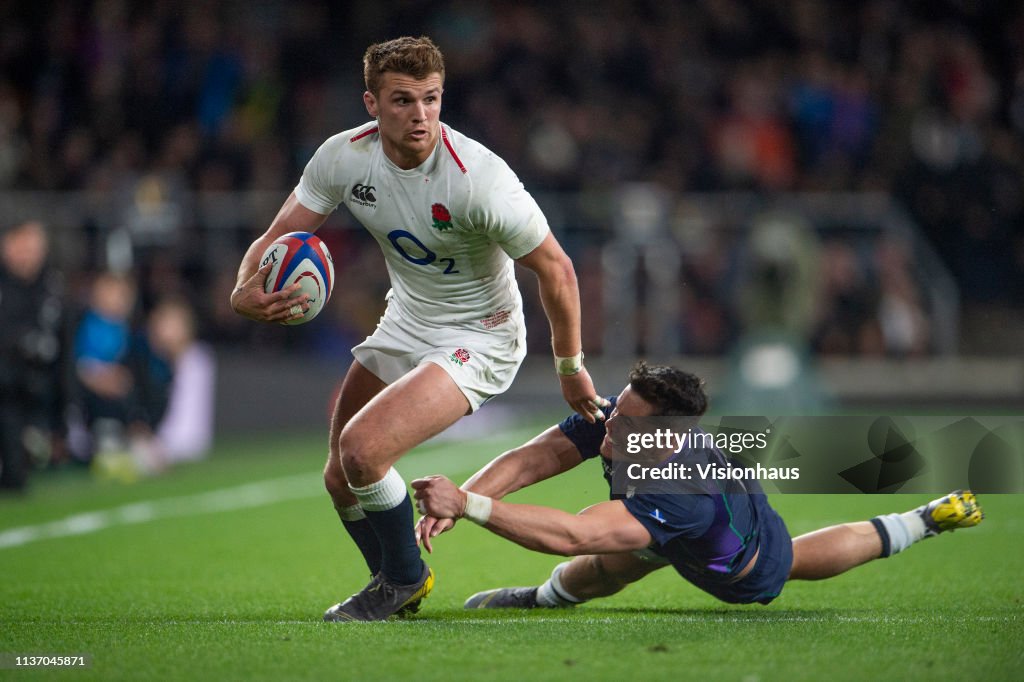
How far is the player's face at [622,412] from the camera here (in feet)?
17.7

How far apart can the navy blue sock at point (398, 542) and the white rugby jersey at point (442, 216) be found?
33.2 inches

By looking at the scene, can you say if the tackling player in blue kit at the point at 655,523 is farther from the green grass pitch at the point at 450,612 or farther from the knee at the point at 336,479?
the knee at the point at 336,479

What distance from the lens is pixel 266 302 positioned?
5.35 meters

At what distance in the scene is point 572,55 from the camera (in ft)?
58.8

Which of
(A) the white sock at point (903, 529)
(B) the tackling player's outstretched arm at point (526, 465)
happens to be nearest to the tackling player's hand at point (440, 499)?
(B) the tackling player's outstretched arm at point (526, 465)

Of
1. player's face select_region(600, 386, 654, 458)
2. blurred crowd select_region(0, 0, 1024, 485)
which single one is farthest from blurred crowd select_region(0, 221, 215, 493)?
player's face select_region(600, 386, 654, 458)

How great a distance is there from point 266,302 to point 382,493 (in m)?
0.90

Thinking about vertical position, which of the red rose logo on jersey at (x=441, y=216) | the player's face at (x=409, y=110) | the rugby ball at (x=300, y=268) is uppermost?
the player's face at (x=409, y=110)

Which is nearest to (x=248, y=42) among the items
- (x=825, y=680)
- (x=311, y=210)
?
(x=311, y=210)

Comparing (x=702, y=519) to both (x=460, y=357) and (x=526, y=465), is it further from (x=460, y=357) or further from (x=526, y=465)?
(x=460, y=357)

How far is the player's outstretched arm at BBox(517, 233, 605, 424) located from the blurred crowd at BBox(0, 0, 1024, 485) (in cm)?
959

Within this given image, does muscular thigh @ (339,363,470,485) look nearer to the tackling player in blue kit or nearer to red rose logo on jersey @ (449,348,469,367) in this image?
red rose logo on jersey @ (449,348,469,367)

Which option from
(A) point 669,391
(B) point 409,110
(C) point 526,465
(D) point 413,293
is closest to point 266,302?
(D) point 413,293

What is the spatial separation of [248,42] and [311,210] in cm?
1301
